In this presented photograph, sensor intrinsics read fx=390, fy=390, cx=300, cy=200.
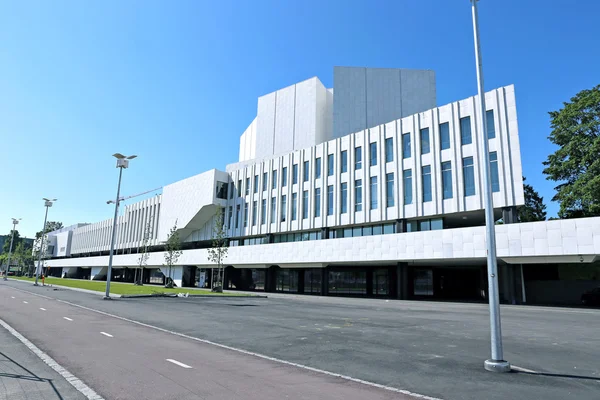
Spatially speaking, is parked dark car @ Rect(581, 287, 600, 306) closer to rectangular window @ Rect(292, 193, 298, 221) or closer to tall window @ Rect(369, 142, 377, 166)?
tall window @ Rect(369, 142, 377, 166)

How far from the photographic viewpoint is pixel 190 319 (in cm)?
1731

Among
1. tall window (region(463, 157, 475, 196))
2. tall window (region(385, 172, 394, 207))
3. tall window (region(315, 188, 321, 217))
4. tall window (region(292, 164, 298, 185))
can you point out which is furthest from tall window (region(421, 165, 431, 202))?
tall window (region(292, 164, 298, 185))

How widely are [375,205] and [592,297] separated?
18.7m

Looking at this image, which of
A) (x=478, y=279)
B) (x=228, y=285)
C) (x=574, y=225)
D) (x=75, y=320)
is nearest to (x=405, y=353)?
(x=75, y=320)

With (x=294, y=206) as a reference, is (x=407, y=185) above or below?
above

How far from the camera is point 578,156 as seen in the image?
37875 mm

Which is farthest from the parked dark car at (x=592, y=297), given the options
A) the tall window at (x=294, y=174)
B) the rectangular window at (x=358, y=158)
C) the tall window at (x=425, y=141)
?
the tall window at (x=294, y=174)

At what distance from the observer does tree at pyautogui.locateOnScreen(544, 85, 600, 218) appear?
3481cm

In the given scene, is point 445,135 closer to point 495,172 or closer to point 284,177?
point 495,172

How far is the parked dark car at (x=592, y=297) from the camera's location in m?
29.6

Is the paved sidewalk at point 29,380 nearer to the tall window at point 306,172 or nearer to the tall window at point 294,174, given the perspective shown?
the tall window at point 306,172

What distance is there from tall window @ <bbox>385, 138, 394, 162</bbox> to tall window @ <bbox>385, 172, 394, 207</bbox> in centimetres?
156

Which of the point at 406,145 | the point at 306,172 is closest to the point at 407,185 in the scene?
the point at 406,145

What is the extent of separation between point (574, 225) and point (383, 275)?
2098 cm
